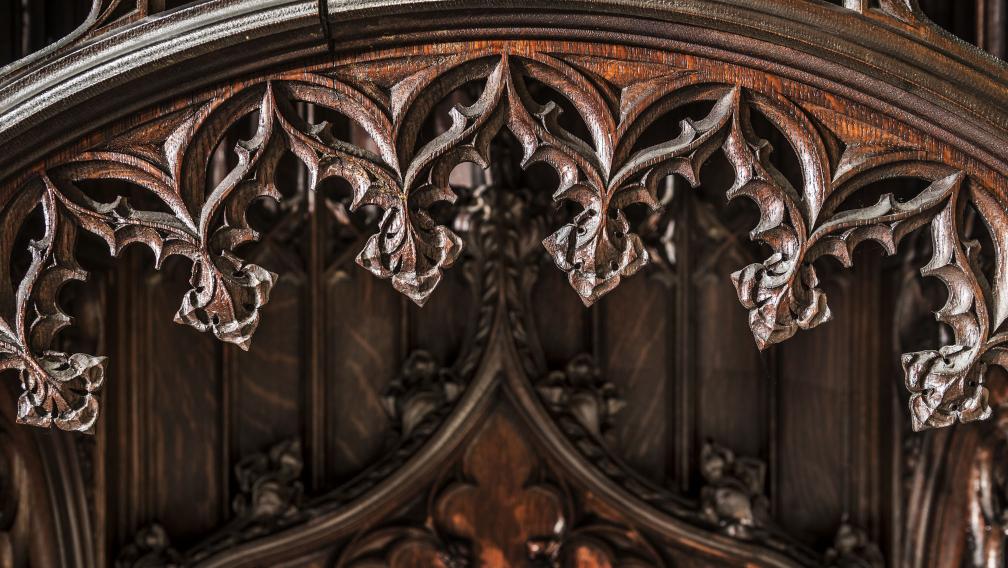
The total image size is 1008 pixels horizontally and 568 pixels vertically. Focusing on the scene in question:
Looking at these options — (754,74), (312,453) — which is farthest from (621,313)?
(754,74)

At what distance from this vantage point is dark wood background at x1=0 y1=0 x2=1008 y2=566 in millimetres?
1476

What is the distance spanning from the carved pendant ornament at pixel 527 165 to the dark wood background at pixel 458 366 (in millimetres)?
525

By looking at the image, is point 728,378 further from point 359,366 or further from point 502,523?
point 359,366

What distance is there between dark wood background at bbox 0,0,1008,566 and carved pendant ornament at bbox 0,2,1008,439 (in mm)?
525

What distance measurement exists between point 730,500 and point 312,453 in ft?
1.84

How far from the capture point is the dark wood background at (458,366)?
1.48m

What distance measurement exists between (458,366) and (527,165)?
0.62 meters

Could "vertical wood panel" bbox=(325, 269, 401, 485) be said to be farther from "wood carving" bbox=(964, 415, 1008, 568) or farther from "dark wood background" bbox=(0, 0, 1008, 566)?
"wood carving" bbox=(964, 415, 1008, 568)

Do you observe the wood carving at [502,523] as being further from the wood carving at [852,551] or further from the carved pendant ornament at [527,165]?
the carved pendant ornament at [527,165]

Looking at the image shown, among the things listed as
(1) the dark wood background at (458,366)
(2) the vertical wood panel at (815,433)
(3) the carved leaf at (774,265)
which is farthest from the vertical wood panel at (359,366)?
(3) the carved leaf at (774,265)

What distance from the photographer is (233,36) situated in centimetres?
90

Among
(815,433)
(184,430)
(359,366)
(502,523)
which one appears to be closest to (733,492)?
(815,433)

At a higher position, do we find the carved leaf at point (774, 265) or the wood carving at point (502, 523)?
the carved leaf at point (774, 265)

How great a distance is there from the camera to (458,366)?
1506mm
